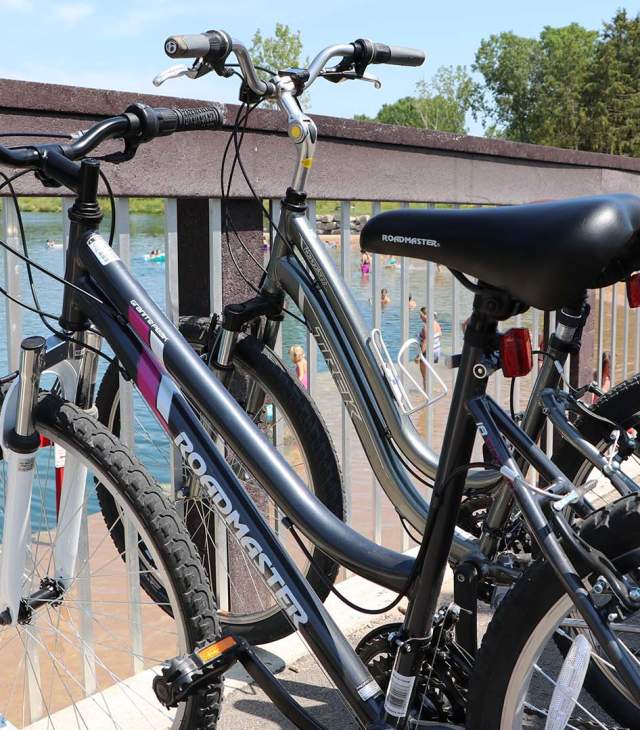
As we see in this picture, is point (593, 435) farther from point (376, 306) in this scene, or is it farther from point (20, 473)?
point (20, 473)

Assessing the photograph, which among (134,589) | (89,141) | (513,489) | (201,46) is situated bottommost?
(134,589)

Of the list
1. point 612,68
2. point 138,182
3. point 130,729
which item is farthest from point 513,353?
point 612,68

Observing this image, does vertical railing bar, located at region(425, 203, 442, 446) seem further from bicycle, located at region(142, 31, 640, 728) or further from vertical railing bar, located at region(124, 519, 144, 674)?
bicycle, located at region(142, 31, 640, 728)

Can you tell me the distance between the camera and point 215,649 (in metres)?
1.84

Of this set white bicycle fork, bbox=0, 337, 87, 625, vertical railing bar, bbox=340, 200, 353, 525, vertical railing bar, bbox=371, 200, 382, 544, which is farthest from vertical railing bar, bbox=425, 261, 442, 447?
white bicycle fork, bbox=0, 337, 87, 625

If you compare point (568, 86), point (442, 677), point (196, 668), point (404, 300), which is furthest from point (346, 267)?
point (568, 86)

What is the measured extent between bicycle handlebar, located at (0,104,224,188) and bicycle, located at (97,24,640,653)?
0.29 metres

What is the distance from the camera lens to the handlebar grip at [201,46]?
2176 mm

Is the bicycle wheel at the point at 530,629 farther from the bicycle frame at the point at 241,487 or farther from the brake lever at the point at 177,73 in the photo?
the brake lever at the point at 177,73

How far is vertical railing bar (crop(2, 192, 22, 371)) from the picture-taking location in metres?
2.33

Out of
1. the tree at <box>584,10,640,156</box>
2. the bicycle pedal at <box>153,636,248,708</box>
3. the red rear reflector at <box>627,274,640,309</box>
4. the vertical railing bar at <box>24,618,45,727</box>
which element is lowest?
the vertical railing bar at <box>24,618,45,727</box>

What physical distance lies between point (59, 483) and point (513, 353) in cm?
110

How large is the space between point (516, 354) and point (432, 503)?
33 centimetres

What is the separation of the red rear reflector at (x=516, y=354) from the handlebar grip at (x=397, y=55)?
130 cm
